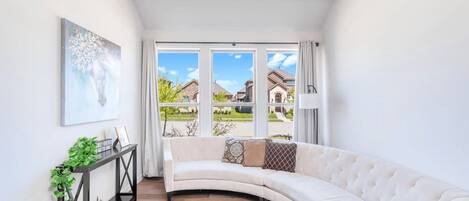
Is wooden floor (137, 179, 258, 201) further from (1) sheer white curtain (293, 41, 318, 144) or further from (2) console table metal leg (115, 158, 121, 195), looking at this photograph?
(1) sheer white curtain (293, 41, 318, 144)

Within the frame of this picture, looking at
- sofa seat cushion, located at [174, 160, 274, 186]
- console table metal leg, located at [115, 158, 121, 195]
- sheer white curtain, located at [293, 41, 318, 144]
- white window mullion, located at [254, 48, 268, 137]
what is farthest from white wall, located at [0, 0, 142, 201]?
sheer white curtain, located at [293, 41, 318, 144]

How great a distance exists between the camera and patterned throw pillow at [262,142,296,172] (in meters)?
3.81

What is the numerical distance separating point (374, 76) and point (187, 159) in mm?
2884

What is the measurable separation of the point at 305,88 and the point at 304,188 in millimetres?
2231

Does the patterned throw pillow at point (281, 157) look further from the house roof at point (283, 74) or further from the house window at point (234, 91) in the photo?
the house roof at point (283, 74)

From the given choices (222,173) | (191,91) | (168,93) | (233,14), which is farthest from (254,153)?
(233,14)

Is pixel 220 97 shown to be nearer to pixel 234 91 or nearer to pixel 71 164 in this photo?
pixel 234 91

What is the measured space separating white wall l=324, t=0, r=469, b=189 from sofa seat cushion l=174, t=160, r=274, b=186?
4.73 ft

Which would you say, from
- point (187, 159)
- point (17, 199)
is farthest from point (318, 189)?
point (17, 199)

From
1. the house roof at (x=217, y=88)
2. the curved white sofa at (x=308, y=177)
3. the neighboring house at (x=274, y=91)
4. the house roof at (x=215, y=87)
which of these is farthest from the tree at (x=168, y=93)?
the neighboring house at (x=274, y=91)

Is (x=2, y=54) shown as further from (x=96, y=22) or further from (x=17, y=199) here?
(x=96, y=22)

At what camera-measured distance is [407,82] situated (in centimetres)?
289

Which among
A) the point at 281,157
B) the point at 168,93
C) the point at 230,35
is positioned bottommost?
the point at 281,157

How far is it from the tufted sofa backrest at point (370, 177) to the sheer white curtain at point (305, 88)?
3.28ft
